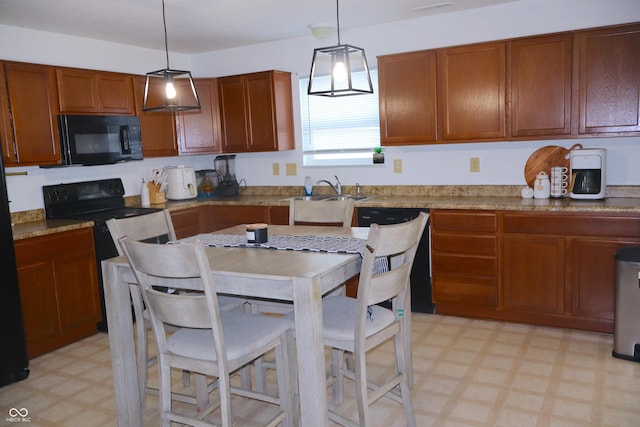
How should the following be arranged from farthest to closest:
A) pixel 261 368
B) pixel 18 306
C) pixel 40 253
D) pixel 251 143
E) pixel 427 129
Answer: pixel 251 143 → pixel 427 129 → pixel 40 253 → pixel 18 306 → pixel 261 368

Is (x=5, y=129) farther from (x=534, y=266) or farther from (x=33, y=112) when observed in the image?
(x=534, y=266)

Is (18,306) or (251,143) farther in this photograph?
(251,143)

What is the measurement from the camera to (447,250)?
12.6 feet

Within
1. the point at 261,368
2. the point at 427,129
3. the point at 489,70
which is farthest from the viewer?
the point at 427,129

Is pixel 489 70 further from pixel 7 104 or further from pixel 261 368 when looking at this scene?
pixel 7 104

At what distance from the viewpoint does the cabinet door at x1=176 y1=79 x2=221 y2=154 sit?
16.1 feet

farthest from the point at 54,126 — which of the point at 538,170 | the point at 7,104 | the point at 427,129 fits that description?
the point at 538,170

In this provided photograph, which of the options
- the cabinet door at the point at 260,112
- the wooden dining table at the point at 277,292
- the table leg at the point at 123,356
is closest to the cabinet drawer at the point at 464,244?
the wooden dining table at the point at 277,292

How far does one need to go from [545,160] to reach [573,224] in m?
0.73

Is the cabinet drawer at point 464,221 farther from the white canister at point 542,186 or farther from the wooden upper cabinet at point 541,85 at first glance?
the wooden upper cabinet at point 541,85

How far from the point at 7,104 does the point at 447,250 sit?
3240 millimetres

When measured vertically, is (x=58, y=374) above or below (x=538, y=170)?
below

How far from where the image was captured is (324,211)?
3.14 metres

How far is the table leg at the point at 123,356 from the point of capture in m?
2.44
